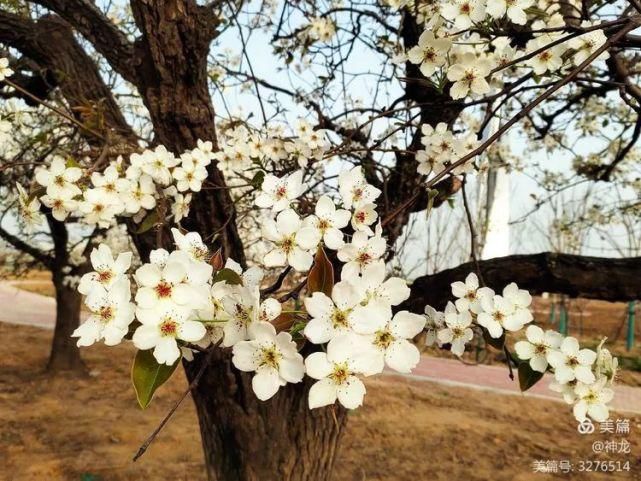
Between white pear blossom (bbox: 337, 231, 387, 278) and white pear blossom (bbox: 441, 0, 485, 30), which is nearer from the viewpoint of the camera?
white pear blossom (bbox: 337, 231, 387, 278)

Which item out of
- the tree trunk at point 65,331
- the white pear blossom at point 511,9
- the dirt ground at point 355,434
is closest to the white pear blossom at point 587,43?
the white pear blossom at point 511,9

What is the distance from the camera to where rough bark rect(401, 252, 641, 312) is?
6.38 ft

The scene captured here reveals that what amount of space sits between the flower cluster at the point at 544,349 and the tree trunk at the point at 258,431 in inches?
50.3

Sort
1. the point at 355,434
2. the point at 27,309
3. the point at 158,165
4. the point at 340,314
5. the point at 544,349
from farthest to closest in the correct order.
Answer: the point at 27,309, the point at 355,434, the point at 158,165, the point at 544,349, the point at 340,314

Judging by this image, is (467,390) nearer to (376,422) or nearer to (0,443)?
(376,422)

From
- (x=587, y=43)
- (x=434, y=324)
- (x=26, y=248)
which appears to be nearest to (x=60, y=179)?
(x=434, y=324)

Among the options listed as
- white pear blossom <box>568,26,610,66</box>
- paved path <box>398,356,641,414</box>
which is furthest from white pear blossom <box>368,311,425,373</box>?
paved path <box>398,356,641,414</box>

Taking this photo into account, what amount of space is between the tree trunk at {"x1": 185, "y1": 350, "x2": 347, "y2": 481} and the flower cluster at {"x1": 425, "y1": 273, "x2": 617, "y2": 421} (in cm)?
128

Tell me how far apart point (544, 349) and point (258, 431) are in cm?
159

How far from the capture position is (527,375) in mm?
1034

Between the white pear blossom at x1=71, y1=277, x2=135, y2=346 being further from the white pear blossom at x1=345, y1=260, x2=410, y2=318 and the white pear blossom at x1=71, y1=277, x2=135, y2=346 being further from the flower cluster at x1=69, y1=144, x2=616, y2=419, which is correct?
the white pear blossom at x1=345, y1=260, x2=410, y2=318

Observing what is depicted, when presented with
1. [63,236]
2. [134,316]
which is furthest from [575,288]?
[63,236]

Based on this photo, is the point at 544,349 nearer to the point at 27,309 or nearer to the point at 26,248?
the point at 26,248

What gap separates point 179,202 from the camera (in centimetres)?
147
